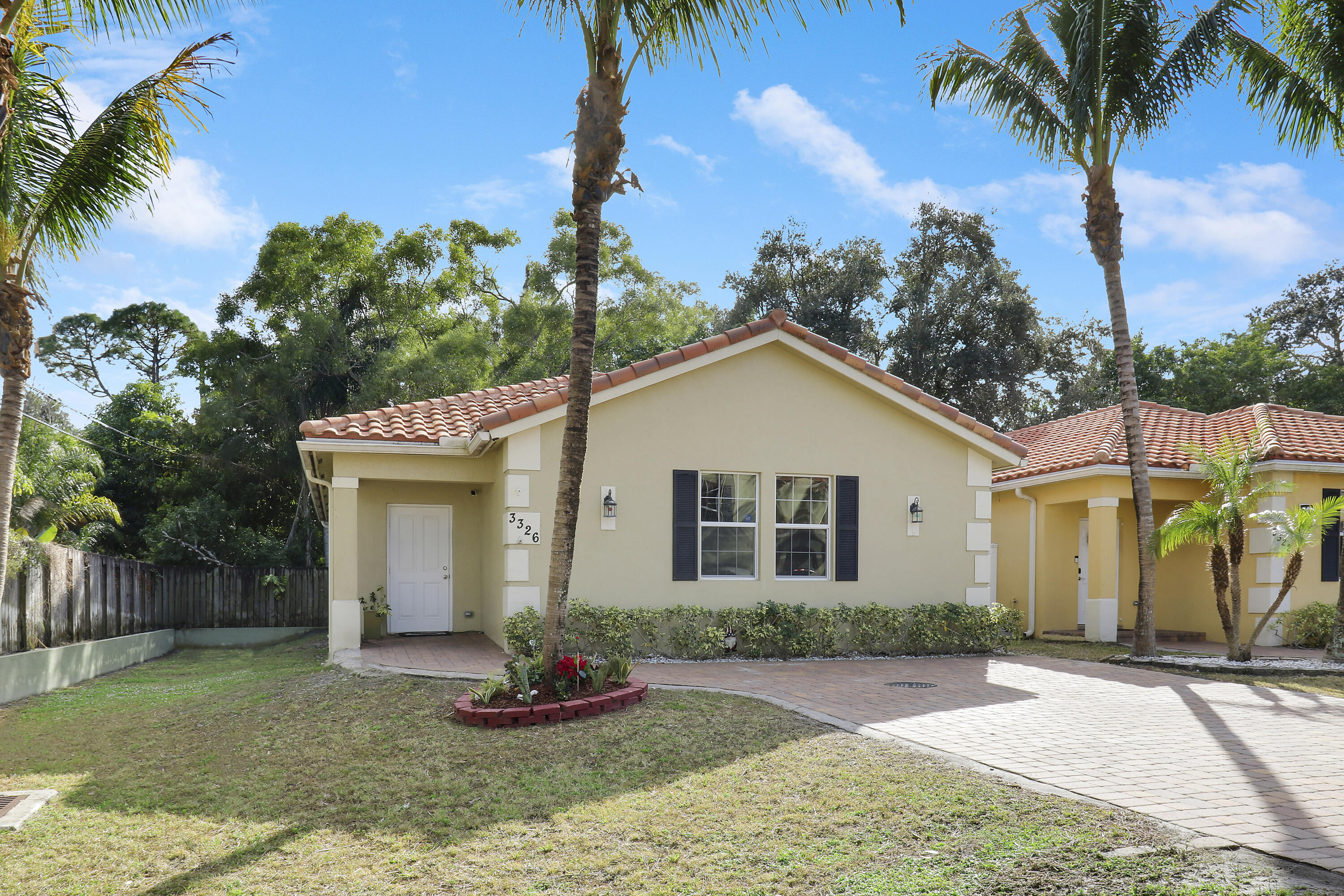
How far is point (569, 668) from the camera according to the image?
27.0 ft

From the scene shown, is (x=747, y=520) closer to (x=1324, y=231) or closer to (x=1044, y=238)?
(x=1044, y=238)

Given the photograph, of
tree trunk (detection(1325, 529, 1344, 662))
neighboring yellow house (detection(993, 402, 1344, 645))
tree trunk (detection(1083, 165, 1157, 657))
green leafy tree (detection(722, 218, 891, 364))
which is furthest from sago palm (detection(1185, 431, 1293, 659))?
green leafy tree (detection(722, 218, 891, 364))

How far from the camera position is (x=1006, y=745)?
21.9ft

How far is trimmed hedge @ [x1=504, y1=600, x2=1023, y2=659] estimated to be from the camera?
36.9ft

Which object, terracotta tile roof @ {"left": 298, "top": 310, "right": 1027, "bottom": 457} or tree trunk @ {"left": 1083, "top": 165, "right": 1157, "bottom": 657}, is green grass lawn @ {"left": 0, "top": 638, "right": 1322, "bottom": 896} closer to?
terracotta tile roof @ {"left": 298, "top": 310, "right": 1027, "bottom": 457}

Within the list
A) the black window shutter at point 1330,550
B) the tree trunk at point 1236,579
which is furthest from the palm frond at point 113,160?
the black window shutter at point 1330,550

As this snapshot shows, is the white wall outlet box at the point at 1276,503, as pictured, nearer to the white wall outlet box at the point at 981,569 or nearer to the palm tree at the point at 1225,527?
the palm tree at the point at 1225,527

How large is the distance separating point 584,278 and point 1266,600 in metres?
12.9

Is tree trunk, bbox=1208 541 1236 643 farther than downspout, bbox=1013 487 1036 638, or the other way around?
downspout, bbox=1013 487 1036 638

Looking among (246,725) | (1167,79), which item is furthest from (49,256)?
(1167,79)

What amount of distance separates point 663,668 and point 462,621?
5.29 metres

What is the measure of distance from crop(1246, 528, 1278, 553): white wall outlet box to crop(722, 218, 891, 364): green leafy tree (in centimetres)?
1297

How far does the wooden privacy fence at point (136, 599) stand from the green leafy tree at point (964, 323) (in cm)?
1767

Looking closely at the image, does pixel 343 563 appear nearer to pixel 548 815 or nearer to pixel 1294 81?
pixel 548 815
